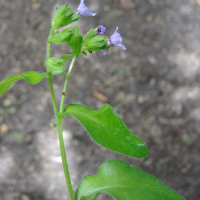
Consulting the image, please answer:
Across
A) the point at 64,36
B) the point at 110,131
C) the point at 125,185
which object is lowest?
the point at 125,185

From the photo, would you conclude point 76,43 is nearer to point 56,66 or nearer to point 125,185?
point 56,66

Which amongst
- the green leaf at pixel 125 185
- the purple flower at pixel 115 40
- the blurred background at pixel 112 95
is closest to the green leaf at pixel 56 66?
the purple flower at pixel 115 40

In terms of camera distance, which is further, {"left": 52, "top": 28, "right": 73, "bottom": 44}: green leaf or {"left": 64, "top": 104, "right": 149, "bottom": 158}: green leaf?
{"left": 52, "top": 28, "right": 73, "bottom": 44}: green leaf

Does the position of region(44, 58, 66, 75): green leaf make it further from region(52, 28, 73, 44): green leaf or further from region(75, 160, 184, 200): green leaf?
region(75, 160, 184, 200): green leaf

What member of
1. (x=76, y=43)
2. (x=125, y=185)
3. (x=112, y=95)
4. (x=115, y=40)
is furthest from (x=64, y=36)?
(x=112, y=95)

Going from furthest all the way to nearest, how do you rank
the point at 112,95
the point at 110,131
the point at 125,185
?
1. the point at 112,95
2. the point at 125,185
3. the point at 110,131

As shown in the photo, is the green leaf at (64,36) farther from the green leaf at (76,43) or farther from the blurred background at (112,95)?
the blurred background at (112,95)

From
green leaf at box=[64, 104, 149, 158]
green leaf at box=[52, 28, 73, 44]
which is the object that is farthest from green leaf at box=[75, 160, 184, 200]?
green leaf at box=[52, 28, 73, 44]
